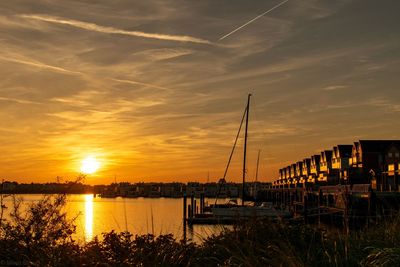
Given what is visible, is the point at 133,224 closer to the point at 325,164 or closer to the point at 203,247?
the point at 203,247

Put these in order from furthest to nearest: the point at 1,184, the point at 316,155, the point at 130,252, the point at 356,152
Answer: the point at 316,155 < the point at 356,152 < the point at 1,184 < the point at 130,252

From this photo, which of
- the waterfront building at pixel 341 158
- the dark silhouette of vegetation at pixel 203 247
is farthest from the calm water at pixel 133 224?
the waterfront building at pixel 341 158

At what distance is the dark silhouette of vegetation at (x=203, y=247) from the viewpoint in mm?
10109

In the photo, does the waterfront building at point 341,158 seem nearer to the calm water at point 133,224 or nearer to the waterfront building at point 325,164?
the waterfront building at point 325,164

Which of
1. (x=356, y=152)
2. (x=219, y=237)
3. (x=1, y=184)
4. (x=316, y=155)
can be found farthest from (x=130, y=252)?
(x=316, y=155)

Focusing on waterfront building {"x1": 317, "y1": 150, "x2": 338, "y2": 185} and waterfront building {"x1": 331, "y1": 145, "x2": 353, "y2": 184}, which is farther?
waterfront building {"x1": 317, "y1": 150, "x2": 338, "y2": 185}

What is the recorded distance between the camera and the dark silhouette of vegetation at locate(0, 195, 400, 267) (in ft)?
33.2

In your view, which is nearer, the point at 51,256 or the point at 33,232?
the point at 51,256

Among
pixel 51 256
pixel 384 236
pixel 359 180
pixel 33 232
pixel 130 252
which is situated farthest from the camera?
pixel 359 180

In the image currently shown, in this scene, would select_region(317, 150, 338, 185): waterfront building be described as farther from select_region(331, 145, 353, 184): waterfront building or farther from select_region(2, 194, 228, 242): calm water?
select_region(2, 194, 228, 242): calm water

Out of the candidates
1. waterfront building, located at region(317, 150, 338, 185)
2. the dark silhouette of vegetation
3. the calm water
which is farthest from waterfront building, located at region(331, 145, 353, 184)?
the dark silhouette of vegetation

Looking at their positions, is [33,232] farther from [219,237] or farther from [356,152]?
[356,152]

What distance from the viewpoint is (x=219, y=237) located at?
42.0 ft

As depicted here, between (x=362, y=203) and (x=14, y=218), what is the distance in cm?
3762
